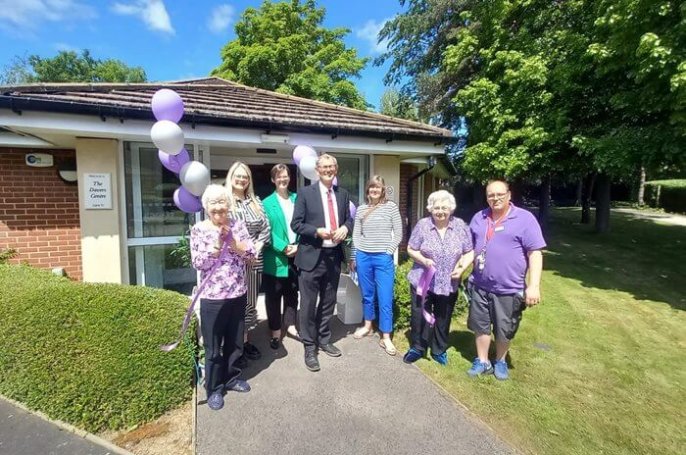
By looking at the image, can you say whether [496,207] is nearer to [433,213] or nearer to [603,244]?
[433,213]

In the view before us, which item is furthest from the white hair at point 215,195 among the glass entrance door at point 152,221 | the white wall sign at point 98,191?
the white wall sign at point 98,191

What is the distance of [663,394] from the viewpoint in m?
3.37

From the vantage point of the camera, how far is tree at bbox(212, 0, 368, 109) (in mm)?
19125

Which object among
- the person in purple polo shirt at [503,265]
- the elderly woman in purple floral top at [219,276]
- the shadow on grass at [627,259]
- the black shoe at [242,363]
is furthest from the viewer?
the shadow on grass at [627,259]

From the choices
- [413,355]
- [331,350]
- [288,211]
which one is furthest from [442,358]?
[288,211]

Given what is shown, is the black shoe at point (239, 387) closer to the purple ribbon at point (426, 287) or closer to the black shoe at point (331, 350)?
the black shoe at point (331, 350)

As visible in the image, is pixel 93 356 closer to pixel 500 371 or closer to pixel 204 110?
pixel 204 110

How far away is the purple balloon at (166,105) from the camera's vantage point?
3240 mm

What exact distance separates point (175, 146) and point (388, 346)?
9.51 feet

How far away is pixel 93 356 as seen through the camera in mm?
2607

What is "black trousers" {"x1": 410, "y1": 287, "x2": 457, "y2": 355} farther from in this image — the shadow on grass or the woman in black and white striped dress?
the shadow on grass

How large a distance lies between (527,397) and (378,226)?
2.03 metres

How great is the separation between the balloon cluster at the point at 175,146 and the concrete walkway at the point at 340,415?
1803 millimetres

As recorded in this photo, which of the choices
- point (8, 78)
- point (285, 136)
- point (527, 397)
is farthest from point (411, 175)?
point (8, 78)
